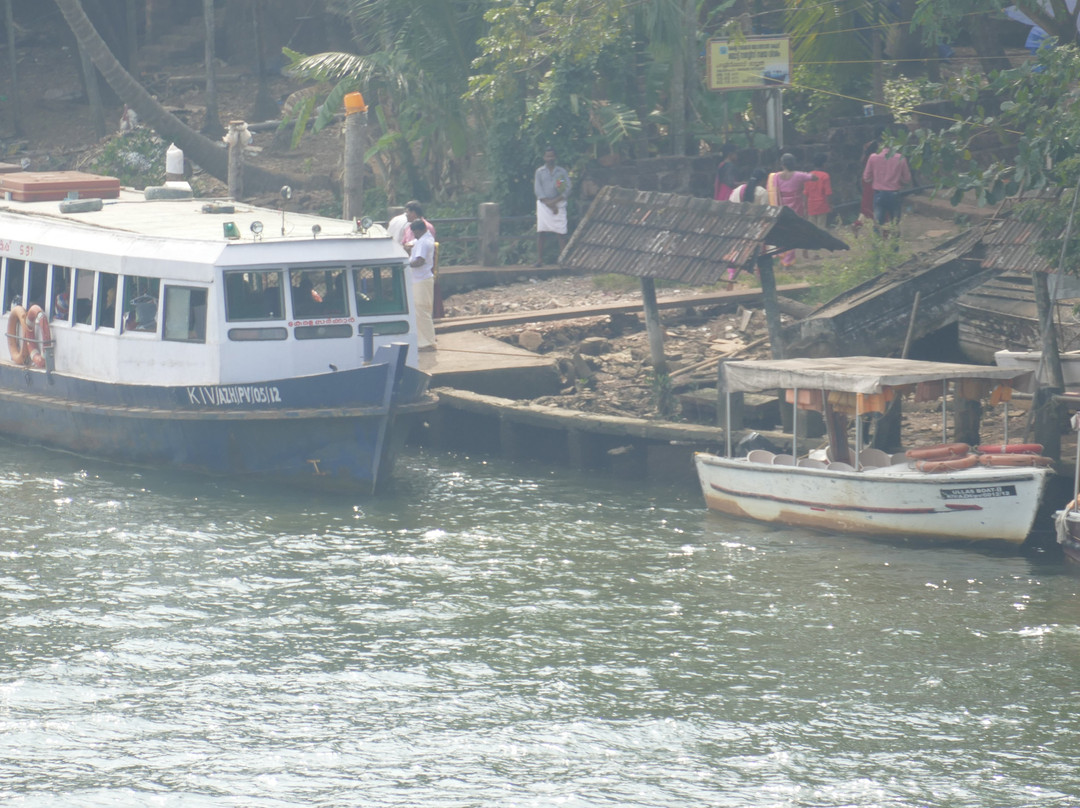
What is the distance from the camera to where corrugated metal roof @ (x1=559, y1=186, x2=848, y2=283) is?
1524 centimetres

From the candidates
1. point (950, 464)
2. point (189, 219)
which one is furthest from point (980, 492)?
point (189, 219)

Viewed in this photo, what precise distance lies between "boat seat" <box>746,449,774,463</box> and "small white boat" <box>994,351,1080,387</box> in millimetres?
2558

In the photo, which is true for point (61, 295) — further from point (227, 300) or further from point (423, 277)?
point (423, 277)

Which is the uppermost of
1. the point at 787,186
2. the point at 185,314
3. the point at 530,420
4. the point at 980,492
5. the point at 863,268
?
the point at 787,186

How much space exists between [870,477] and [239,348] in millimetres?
6311

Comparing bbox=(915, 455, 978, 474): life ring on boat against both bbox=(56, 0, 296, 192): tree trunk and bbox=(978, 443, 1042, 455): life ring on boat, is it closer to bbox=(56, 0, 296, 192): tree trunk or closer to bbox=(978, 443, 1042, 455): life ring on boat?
bbox=(978, 443, 1042, 455): life ring on boat

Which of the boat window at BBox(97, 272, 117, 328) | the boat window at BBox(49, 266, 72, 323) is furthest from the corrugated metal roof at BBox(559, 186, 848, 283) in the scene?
the boat window at BBox(49, 266, 72, 323)

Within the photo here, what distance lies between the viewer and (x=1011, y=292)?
656 inches

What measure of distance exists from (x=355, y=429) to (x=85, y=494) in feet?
9.63

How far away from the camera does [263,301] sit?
589 inches

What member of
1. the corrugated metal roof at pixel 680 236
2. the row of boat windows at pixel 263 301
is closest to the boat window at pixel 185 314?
the row of boat windows at pixel 263 301

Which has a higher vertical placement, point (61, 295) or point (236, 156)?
point (236, 156)

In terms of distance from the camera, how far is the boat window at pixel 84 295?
16219 mm

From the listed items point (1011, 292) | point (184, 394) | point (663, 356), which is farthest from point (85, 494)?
point (1011, 292)
